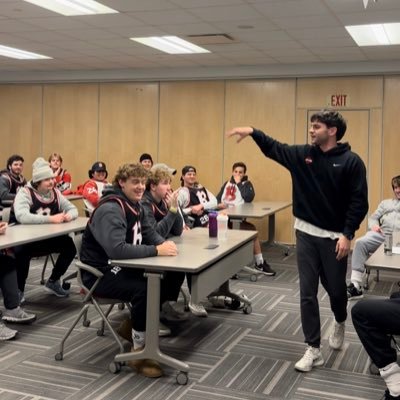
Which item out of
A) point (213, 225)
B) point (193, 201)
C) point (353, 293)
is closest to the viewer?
point (213, 225)

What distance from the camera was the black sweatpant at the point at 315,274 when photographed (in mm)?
3561

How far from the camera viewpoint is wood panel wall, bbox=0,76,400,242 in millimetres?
8312

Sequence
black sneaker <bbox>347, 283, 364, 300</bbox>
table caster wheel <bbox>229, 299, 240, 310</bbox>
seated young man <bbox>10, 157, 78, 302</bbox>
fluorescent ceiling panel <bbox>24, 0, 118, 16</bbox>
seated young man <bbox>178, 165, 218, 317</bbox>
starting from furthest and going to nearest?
seated young man <bbox>178, 165, 218, 317</bbox> → black sneaker <bbox>347, 283, 364, 300</bbox> → fluorescent ceiling panel <bbox>24, 0, 118, 16</bbox> → table caster wheel <bbox>229, 299, 240, 310</bbox> → seated young man <bbox>10, 157, 78, 302</bbox>

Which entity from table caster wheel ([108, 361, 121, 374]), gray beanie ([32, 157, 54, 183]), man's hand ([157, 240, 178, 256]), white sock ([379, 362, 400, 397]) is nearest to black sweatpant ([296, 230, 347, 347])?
white sock ([379, 362, 400, 397])

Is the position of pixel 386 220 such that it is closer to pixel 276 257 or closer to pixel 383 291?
pixel 383 291

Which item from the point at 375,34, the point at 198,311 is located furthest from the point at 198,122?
the point at 198,311

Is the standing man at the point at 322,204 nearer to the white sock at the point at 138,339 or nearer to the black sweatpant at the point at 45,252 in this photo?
the white sock at the point at 138,339

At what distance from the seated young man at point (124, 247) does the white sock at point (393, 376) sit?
4.37ft

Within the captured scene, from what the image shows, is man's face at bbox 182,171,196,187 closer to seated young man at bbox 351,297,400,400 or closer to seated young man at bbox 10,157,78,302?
seated young man at bbox 10,157,78,302

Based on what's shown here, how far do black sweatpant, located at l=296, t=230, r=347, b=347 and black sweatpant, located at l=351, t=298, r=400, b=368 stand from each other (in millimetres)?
502

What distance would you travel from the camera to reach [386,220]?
5980 mm

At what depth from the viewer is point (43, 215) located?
5.09 metres

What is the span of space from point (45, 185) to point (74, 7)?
1.75 m

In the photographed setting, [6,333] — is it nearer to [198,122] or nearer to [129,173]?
[129,173]
